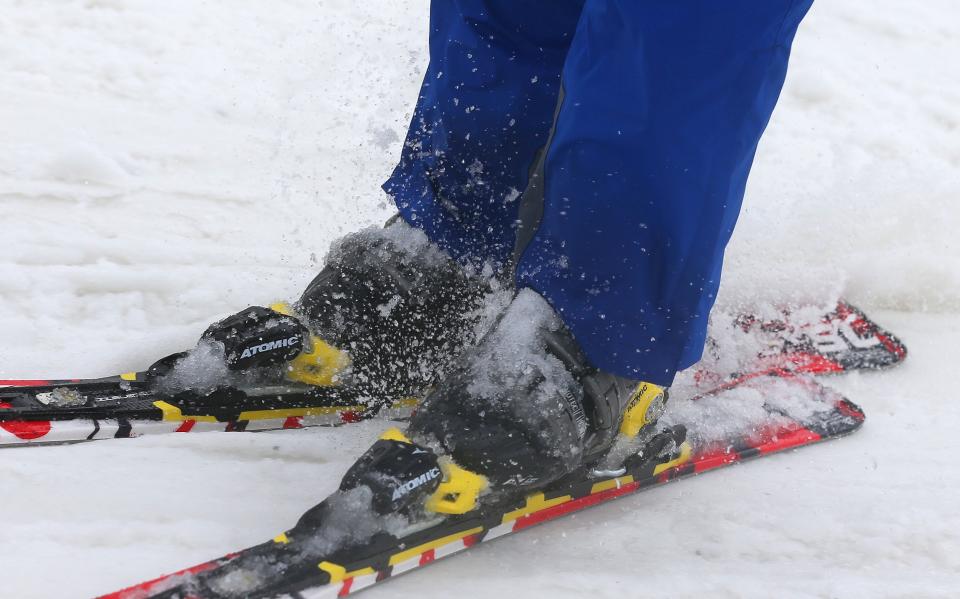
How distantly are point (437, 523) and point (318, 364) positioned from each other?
1.49ft

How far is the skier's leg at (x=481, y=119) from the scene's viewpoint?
1502mm

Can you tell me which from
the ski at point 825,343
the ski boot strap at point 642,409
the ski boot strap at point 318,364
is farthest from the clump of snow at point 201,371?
the ski at point 825,343

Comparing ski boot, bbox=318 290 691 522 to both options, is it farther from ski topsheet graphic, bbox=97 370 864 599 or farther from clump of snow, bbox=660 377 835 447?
clump of snow, bbox=660 377 835 447

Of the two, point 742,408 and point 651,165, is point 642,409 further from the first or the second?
point 651,165

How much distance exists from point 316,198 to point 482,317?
1145 mm

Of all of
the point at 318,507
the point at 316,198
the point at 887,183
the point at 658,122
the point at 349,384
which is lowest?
the point at 318,507

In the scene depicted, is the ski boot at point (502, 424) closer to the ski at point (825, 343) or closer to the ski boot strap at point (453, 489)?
the ski boot strap at point (453, 489)

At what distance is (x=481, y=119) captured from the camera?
155cm

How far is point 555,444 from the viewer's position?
1308 mm

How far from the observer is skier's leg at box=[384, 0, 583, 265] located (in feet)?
4.93

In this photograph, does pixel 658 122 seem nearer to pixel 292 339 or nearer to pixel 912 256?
pixel 292 339

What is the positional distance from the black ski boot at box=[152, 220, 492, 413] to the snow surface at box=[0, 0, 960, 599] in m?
0.12

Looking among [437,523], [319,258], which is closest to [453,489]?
[437,523]

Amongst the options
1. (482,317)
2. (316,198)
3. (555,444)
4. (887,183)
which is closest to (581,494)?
(555,444)
